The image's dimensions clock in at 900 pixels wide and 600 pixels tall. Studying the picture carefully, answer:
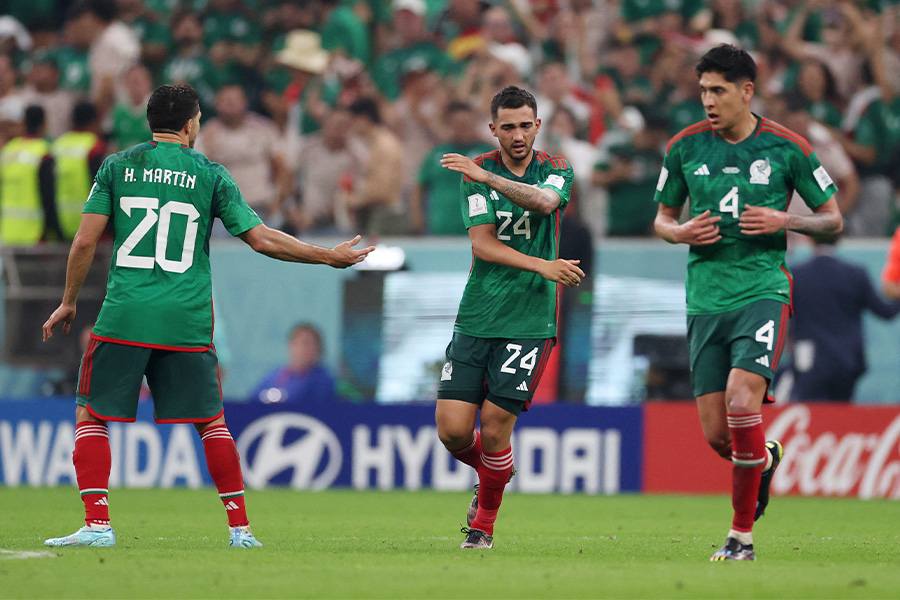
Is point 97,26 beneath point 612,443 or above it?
above

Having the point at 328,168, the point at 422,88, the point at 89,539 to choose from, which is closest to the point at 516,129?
the point at 89,539

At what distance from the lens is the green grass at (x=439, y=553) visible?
17.9 ft

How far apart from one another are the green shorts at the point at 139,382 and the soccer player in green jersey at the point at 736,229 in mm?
2611

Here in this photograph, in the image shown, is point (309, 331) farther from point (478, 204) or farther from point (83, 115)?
point (478, 204)

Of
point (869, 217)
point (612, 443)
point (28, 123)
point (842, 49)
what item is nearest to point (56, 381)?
point (28, 123)

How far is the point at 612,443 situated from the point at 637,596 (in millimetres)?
7485

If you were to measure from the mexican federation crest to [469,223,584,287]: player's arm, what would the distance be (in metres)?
1.06

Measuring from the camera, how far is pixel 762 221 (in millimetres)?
6781

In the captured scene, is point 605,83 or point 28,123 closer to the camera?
point 28,123

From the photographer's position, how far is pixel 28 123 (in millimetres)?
14273

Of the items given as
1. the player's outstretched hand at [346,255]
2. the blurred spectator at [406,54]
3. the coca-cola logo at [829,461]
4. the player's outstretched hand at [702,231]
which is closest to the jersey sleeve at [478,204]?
the player's outstretched hand at [346,255]

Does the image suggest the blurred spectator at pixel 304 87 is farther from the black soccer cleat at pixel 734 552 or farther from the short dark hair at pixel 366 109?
the black soccer cleat at pixel 734 552

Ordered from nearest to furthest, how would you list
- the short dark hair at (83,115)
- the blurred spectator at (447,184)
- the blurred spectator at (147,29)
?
the blurred spectator at (447,184), the short dark hair at (83,115), the blurred spectator at (147,29)

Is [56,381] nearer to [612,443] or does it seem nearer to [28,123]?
[28,123]
